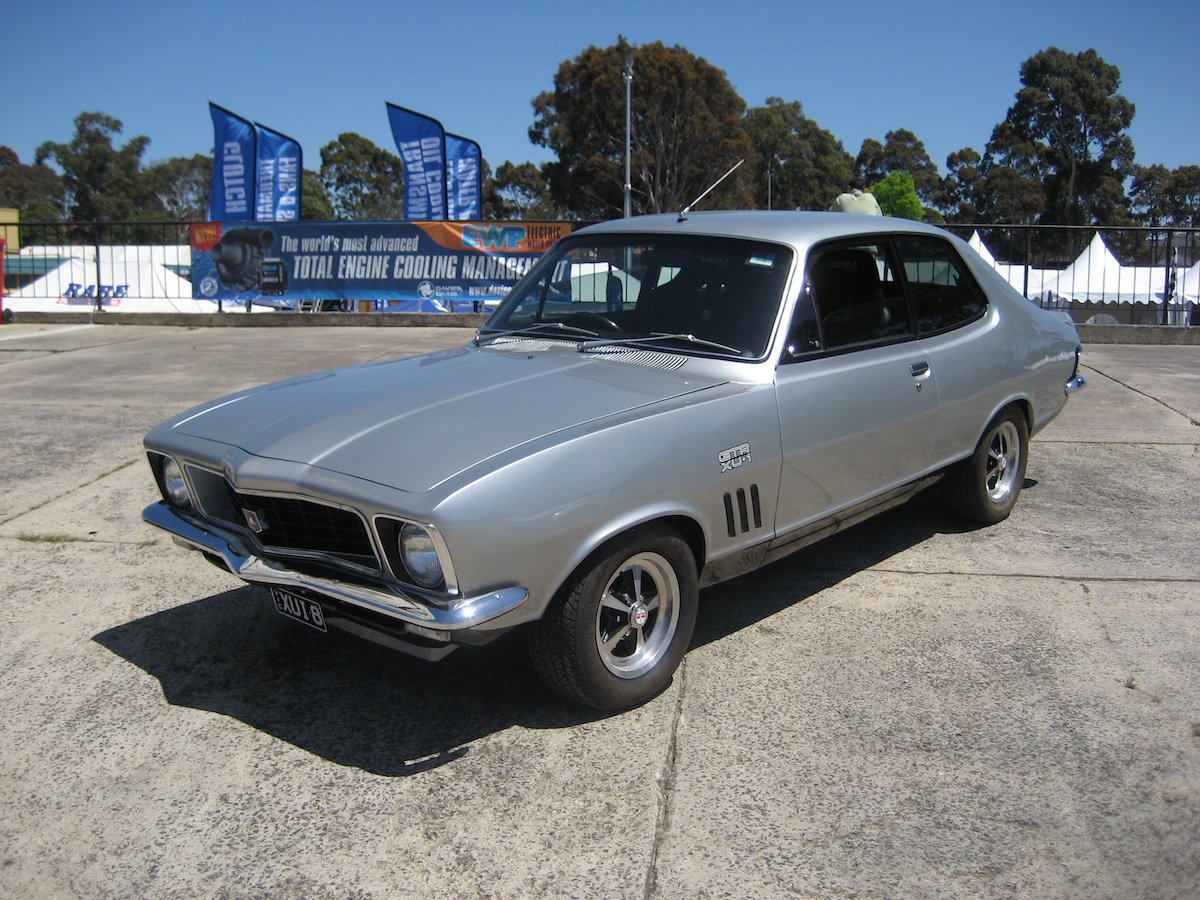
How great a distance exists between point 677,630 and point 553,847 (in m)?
0.99

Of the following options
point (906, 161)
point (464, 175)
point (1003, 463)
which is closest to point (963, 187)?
point (906, 161)

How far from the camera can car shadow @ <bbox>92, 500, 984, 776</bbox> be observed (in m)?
3.38

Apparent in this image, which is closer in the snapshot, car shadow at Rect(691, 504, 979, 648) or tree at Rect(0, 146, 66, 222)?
car shadow at Rect(691, 504, 979, 648)

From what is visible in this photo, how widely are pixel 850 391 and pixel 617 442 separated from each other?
1310 millimetres

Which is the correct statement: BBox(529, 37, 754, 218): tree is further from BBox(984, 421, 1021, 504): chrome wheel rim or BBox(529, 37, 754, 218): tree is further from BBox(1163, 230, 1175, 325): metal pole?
BBox(984, 421, 1021, 504): chrome wheel rim

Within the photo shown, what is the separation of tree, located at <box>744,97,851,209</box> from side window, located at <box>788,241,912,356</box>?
6444 cm

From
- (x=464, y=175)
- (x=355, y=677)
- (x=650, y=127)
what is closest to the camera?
(x=355, y=677)

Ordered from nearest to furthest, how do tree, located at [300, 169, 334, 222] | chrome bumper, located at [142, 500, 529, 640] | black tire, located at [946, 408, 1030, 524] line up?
chrome bumper, located at [142, 500, 529, 640] → black tire, located at [946, 408, 1030, 524] → tree, located at [300, 169, 334, 222]

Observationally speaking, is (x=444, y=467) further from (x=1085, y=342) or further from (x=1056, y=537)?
(x=1085, y=342)

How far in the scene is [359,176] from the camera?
227 feet

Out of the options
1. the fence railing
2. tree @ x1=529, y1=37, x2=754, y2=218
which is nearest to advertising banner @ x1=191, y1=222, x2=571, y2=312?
the fence railing

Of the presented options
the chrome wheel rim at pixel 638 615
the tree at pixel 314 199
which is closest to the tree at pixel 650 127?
the tree at pixel 314 199

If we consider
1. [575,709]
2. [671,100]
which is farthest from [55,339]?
[671,100]

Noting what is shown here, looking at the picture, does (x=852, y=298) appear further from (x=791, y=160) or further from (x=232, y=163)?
(x=791, y=160)
